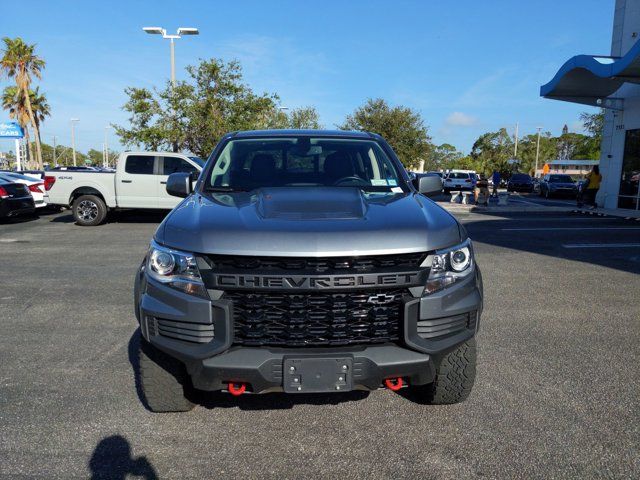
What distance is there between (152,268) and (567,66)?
1949 centimetres

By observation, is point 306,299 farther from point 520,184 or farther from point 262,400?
point 520,184

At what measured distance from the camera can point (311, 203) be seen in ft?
10.3

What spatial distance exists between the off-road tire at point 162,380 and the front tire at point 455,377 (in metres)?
1.53

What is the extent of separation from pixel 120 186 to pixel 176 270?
12.1 meters

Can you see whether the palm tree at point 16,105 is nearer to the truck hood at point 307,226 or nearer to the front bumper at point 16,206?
the front bumper at point 16,206

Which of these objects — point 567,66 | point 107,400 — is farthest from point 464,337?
point 567,66

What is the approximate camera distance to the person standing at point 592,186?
66.3 feet

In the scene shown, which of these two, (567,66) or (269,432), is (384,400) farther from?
(567,66)

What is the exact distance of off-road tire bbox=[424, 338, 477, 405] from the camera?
10.2 feet

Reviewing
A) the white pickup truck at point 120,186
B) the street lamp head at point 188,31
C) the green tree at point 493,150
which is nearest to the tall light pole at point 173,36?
the street lamp head at point 188,31

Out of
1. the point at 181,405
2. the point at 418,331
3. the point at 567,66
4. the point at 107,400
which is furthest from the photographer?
the point at 567,66

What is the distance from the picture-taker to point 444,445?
9.58 feet

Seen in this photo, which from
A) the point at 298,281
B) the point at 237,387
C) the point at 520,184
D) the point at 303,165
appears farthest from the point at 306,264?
the point at 520,184

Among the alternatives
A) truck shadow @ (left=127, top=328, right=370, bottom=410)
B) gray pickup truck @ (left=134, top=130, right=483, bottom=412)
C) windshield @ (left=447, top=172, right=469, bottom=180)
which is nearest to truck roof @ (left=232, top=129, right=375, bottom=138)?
gray pickup truck @ (left=134, top=130, right=483, bottom=412)
